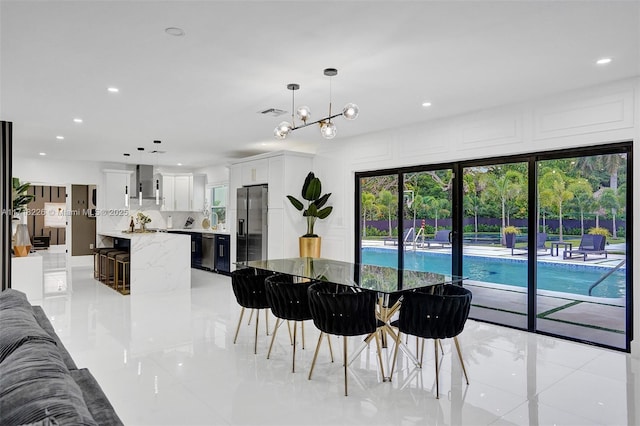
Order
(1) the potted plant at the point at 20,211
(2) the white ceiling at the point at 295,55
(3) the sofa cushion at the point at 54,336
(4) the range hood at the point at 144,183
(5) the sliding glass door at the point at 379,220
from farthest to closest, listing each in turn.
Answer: (4) the range hood at the point at 144,183
(5) the sliding glass door at the point at 379,220
(1) the potted plant at the point at 20,211
(2) the white ceiling at the point at 295,55
(3) the sofa cushion at the point at 54,336

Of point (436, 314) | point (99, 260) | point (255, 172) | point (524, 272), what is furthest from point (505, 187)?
point (99, 260)

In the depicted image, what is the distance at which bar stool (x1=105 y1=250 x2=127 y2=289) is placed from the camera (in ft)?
23.6

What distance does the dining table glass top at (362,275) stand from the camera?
322 centimetres

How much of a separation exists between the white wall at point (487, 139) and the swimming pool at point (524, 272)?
43cm

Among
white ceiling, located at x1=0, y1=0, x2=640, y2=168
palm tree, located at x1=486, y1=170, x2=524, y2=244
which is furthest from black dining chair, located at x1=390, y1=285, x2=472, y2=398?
palm tree, located at x1=486, y1=170, x2=524, y2=244

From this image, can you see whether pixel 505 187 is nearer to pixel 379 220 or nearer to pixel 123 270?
pixel 379 220

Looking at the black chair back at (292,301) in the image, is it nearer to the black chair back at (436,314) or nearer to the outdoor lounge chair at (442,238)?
the black chair back at (436,314)

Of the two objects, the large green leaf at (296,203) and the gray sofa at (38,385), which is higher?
the large green leaf at (296,203)

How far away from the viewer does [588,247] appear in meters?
4.43

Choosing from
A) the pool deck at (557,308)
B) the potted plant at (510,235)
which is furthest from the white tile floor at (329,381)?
the potted plant at (510,235)

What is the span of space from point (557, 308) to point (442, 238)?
5.14 feet

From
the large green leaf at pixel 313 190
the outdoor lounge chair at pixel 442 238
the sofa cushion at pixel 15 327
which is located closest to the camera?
the sofa cushion at pixel 15 327

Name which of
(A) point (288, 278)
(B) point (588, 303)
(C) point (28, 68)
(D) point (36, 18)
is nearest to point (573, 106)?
(B) point (588, 303)

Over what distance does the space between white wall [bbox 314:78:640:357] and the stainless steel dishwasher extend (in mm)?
3046
